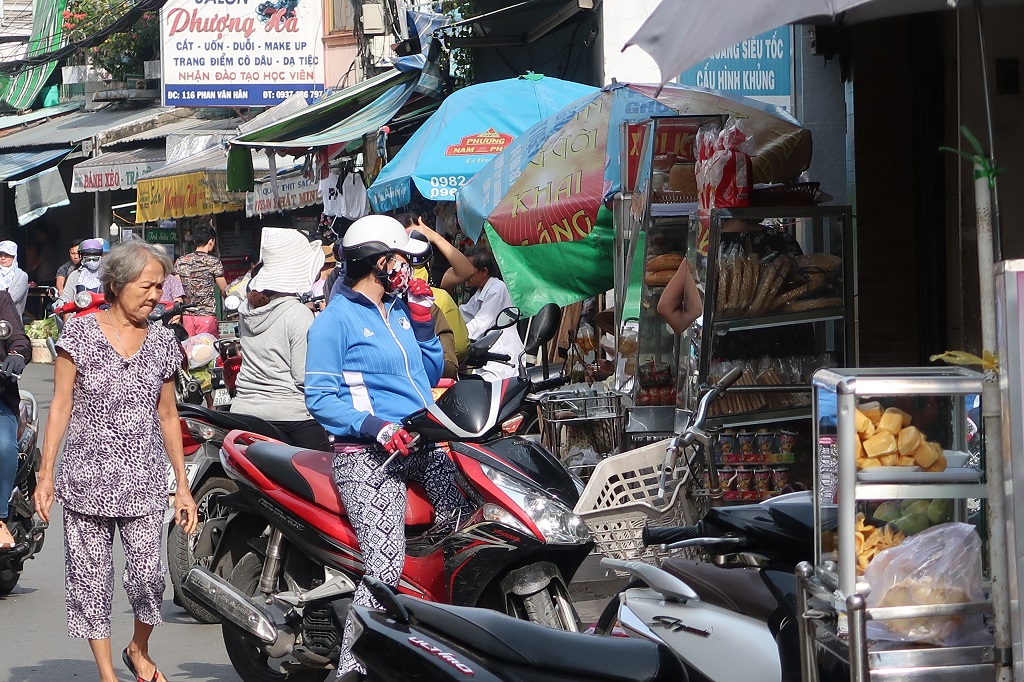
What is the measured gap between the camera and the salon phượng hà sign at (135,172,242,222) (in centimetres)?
1970

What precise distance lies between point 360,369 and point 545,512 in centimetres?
91

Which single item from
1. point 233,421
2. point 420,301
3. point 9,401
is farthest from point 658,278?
point 9,401

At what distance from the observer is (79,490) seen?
514 cm

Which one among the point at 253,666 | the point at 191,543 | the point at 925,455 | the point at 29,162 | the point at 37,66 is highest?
the point at 37,66

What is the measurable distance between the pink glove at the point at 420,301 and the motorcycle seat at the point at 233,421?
1562 mm

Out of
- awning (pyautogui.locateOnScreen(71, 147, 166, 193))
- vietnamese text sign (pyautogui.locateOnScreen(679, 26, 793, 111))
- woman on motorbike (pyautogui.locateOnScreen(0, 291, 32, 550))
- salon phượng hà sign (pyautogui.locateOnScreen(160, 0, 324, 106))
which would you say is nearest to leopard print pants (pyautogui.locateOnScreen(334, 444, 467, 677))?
woman on motorbike (pyautogui.locateOnScreen(0, 291, 32, 550))

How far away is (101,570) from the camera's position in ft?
17.1

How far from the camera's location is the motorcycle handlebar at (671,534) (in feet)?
11.0

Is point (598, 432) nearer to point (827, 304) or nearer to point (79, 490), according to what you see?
point (827, 304)

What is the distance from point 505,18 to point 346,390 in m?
10.5

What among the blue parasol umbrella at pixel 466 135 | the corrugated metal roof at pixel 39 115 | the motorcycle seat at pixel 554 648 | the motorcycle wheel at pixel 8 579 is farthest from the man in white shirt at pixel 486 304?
the corrugated metal roof at pixel 39 115

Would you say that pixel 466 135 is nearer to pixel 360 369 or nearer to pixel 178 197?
pixel 360 369

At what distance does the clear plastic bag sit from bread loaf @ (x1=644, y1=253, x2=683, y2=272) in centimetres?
409

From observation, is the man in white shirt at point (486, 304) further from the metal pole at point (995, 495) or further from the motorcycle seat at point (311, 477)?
the metal pole at point (995, 495)
